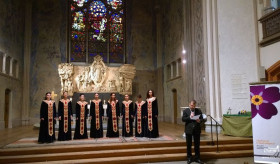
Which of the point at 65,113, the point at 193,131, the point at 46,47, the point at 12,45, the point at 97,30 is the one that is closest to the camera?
the point at 193,131

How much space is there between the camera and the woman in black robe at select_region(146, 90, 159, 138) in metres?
8.73

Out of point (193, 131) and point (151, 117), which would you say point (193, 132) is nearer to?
point (193, 131)

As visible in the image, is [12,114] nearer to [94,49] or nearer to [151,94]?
[94,49]

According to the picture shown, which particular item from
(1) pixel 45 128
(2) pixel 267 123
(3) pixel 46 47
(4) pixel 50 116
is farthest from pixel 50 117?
(3) pixel 46 47

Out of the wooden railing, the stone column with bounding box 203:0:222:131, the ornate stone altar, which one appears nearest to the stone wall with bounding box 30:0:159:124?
the ornate stone altar

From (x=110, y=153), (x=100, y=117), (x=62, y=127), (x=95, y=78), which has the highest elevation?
(x=95, y=78)

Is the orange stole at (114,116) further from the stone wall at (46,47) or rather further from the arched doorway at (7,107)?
the stone wall at (46,47)

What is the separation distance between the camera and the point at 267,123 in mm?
5715

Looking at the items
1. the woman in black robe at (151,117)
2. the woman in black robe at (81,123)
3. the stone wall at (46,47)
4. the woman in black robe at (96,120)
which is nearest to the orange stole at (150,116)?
the woman in black robe at (151,117)

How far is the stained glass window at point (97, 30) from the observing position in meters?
17.8

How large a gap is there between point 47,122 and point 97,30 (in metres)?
11.3

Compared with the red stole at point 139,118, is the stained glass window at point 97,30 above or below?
above

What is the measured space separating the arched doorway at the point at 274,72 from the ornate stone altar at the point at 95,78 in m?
8.87

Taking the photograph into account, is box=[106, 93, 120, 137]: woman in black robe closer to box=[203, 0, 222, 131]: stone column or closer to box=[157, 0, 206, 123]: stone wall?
box=[203, 0, 222, 131]: stone column
